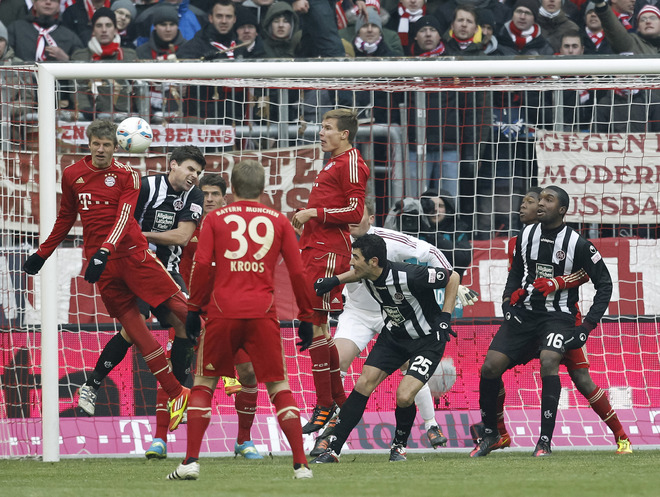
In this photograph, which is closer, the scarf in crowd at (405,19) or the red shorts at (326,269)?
the red shorts at (326,269)

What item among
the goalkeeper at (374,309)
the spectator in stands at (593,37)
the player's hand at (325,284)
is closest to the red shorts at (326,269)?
the player's hand at (325,284)

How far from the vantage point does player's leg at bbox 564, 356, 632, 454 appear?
8.35 m

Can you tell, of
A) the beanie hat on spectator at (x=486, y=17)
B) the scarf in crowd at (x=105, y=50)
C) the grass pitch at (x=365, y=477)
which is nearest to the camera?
the grass pitch at (x=365, y=477)

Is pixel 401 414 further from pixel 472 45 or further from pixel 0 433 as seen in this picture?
pixel 472 45

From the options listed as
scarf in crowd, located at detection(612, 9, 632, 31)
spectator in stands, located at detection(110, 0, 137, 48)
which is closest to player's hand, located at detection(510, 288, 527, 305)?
scarf in crowd, located at detection(612, 9, 632, 31)

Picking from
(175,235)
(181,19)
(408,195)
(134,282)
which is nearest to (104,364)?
(134,282)

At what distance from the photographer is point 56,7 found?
1295 centimetres

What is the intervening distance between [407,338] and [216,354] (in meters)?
2.14

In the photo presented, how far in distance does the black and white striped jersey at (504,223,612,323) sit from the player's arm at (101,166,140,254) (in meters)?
3.03

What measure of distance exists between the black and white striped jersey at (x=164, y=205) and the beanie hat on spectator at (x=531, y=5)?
6049mm

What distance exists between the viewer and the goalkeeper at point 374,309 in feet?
28.4

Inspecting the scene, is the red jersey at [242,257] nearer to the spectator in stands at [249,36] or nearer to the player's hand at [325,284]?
the player's hand at [325,284]

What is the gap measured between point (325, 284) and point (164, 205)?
1.60 meters

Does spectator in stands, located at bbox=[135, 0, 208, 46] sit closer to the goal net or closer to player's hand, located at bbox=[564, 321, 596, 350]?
the goal net
